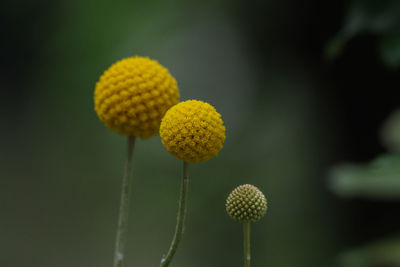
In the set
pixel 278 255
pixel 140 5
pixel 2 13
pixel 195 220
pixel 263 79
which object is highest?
pixel 2 13

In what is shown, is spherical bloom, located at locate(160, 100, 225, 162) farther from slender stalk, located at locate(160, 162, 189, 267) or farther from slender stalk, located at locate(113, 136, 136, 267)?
slender stalk, located at locate(113, 136, 136, 267)

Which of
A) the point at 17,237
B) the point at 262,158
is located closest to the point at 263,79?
the point at 262,158

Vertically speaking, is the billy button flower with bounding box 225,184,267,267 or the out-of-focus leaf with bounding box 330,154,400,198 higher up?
the out-of-focus leaf with bounding box 330,154,400,198

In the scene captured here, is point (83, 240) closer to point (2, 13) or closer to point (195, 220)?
point (195, 220)

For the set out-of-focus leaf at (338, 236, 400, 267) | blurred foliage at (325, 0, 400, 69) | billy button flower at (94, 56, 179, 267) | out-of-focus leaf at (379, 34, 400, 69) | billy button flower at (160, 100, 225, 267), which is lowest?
out-of-focus leaf at (338, 236, 400, 267)

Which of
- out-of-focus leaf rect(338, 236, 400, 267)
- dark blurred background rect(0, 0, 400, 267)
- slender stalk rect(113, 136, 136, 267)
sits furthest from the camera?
dark blurred background rect(0, 0, 400, 267)

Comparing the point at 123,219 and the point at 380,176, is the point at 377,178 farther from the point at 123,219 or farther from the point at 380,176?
the point at 123,219

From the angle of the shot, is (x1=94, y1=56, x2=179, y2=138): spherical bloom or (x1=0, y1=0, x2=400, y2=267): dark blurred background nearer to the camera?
(x1=94, y1=56, x2=179, y2=138): spherical bloom

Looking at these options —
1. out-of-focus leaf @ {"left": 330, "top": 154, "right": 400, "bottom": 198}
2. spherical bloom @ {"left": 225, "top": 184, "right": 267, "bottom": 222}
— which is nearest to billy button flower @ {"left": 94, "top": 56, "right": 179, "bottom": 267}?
spherical bloom @ {"left": 225, "top": 184, "right": 267, "bottom": 222}
